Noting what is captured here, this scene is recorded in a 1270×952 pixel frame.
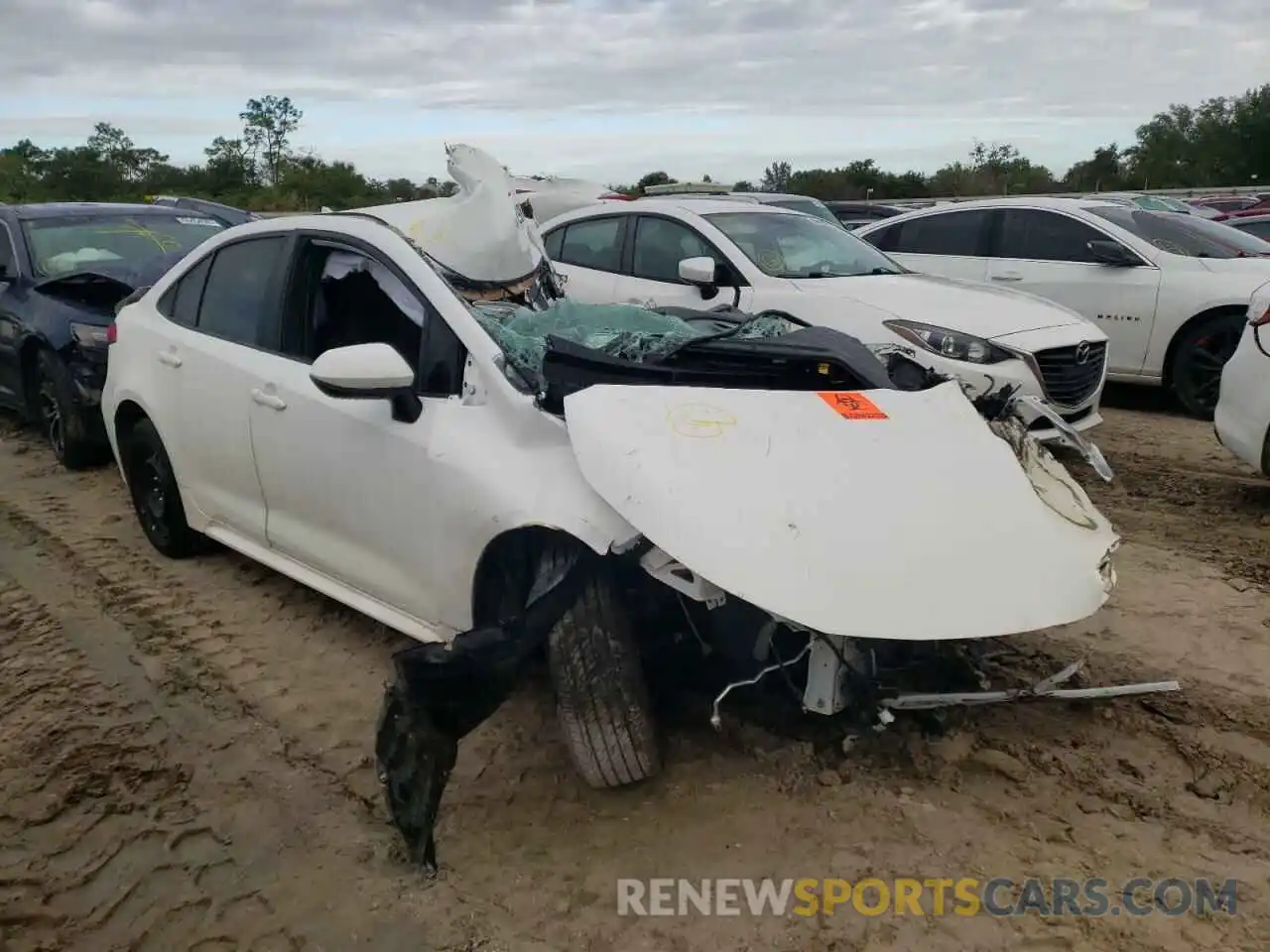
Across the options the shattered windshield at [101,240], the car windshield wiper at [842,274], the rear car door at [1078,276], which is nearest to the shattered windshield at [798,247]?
the car windshield wiper at [842,274]

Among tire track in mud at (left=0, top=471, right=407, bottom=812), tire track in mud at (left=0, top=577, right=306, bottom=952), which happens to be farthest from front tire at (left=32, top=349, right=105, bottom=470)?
tire track in mud at (left=0, top=577, right=306, bottom=952)

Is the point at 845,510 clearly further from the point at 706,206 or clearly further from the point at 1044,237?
the point at 1044,237

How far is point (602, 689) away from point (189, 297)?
2.95 m

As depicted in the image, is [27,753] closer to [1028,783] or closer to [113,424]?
[113,424]

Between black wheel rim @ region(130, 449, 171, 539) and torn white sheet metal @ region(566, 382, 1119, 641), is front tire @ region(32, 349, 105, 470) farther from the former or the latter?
torn white sheet metal @ region(566, 382, 1119, 641)

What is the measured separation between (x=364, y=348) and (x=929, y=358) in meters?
3.65

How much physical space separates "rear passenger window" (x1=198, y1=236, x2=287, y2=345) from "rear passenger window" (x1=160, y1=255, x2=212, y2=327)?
0.05 metres

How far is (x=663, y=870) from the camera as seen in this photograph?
281 cm

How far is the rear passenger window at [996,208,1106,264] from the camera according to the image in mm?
8469

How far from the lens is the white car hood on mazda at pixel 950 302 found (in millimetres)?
6328

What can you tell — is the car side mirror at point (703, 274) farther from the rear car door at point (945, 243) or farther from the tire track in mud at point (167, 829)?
the tire track in mud at point (167, 829)

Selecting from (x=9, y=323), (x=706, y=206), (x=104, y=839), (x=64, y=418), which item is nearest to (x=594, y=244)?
(x=706, y=206)

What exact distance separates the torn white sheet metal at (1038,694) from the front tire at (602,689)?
0.73m

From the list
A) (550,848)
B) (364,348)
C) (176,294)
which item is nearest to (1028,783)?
(550,848)
